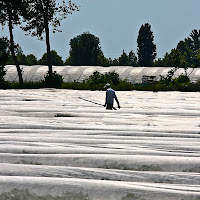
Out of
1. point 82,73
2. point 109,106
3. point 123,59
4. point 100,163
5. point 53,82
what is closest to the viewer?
point 100,163

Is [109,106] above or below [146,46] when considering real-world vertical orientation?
below

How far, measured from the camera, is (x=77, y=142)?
2539 millimetres

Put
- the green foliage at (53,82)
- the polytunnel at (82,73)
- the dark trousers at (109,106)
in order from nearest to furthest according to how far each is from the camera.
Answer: the dark trousers at (109,106), the green foliage at (53,82), the polytunnel at (82,73)

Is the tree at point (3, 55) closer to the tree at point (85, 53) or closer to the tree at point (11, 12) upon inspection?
the tree at point (11, 12)

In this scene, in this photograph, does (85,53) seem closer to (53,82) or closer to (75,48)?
(75,48)

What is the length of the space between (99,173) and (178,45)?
58079mm

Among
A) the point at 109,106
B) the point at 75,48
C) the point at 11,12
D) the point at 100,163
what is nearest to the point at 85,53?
the point at 75,48

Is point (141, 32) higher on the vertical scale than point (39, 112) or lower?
higher

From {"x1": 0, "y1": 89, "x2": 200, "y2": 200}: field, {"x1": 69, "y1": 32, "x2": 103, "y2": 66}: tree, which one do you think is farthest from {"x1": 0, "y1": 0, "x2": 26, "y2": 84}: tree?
{"x1": 69, "y1": 32, "x2": 103, "y2": 66}: tree

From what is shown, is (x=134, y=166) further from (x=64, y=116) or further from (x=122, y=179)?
(x=64, y=116)

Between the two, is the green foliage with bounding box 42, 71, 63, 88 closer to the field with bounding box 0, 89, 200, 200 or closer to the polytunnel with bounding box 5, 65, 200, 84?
the polytunnel with bounding box 5, 65, 200, 84

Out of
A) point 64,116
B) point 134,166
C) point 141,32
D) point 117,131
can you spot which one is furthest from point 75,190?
point 141,32

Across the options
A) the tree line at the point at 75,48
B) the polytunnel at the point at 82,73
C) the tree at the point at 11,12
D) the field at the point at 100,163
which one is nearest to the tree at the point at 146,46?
the tree line at the point at 75,48

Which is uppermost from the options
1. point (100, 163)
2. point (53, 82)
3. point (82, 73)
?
point (82, 73)
